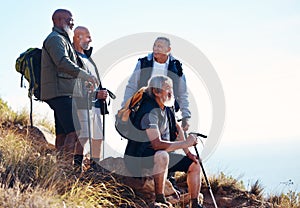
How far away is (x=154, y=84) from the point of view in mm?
6391

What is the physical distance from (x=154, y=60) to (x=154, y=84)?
114cm

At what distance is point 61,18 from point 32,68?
716 mm

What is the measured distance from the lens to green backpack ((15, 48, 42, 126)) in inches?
263

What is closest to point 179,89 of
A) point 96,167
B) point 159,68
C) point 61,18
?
point 159,68

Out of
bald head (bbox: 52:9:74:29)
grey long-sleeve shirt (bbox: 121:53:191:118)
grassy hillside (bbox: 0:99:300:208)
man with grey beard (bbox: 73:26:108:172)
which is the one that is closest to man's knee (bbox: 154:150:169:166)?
grassy hillside (bbox: 0:99:300:208)

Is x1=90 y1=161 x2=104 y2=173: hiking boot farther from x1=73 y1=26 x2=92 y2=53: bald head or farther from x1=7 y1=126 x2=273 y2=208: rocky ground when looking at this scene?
x1=73 y1=26 x2=92 y2=53: bald head

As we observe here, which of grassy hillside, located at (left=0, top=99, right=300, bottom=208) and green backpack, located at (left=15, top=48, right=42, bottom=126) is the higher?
green backpack, located at (left=15, top=48, right=42, bottom=126)

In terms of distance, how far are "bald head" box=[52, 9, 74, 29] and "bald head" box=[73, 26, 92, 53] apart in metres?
0.54

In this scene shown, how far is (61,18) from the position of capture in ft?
22.2

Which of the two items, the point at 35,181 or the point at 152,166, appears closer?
the point at 35,181

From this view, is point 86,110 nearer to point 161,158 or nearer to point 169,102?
point 169,102

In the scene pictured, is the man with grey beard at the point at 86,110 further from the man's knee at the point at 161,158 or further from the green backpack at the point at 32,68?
the man's knee at the point at 161,158

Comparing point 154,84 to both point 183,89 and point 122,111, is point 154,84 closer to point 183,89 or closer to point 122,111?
point 122,111

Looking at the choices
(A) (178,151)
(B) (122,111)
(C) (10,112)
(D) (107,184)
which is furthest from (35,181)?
(C) (10,112)
